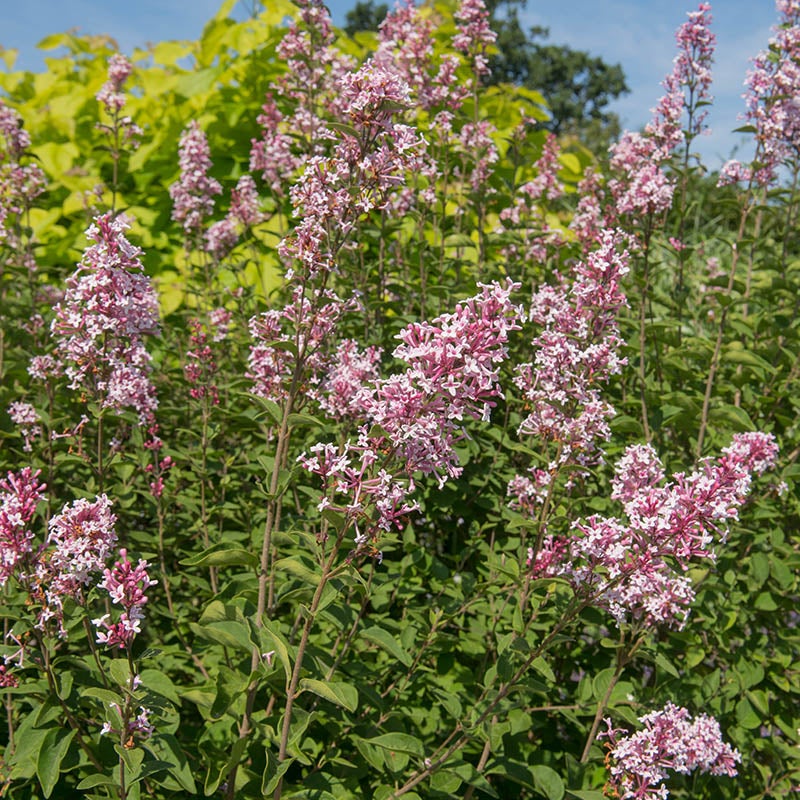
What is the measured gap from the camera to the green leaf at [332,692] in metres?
2.60

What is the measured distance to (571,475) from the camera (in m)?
3.82

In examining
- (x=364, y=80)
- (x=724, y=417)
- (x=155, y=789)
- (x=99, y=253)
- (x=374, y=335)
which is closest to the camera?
A: (x=364, y=80)

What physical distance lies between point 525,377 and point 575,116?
75945 mm

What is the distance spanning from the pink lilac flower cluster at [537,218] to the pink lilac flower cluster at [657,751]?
10.1 feet

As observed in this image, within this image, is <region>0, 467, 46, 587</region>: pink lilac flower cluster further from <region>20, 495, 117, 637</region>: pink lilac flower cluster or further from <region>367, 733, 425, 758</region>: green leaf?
<region>367, 733, 425, 758</region>: green leaf

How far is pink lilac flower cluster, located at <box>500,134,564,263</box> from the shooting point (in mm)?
5562

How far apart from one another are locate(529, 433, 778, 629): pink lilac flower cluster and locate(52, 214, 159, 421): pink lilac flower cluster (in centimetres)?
206

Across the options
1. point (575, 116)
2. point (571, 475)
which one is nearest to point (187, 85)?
point (571, 475)

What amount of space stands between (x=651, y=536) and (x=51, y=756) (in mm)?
2373

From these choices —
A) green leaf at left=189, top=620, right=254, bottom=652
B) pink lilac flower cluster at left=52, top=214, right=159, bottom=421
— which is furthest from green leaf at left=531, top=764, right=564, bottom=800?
pink lilac flower cluster at left=52, top=214, right=159, bottom=421

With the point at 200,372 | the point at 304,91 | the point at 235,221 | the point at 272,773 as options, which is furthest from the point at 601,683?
the point at 235,221

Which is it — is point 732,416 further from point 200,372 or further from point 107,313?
point 107,313

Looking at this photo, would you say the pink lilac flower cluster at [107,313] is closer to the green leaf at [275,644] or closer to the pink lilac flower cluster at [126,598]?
the pink lilac flower cluster at [126,598]

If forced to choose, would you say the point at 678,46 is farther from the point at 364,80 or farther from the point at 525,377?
the point at 364,80
